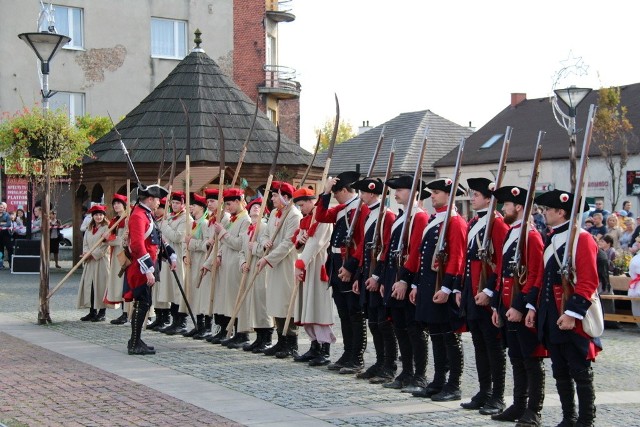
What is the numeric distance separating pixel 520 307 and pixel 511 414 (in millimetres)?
973

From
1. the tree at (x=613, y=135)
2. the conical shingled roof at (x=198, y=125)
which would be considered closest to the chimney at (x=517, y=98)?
the tree at (x=613, y=135)

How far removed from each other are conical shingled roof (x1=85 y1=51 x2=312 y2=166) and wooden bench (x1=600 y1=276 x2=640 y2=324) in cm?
963

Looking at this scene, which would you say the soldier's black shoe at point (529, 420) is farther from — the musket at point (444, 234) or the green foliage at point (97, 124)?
the green foliage at point (97, 124)

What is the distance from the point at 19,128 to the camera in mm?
19547

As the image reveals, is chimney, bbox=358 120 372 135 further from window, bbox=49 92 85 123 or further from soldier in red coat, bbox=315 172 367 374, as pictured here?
soldier in red coat, bbox=315 172 367 374

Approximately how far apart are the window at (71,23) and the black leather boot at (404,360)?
2964 cm

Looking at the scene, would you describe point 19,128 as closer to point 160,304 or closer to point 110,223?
point 110,223

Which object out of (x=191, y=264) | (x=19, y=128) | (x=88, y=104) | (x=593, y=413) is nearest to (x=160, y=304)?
(x=191, y=264)

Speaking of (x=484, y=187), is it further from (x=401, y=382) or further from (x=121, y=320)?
(x=121, y=320)

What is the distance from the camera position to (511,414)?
28.1ft

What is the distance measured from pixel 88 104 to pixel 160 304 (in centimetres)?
2440

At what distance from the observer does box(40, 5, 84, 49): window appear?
124 ft

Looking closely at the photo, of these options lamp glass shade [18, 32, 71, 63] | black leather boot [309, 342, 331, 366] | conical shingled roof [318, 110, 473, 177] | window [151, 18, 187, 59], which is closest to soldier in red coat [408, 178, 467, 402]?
black leather boot [309, 342, 331, 366]

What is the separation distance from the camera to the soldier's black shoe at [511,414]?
8.55m
